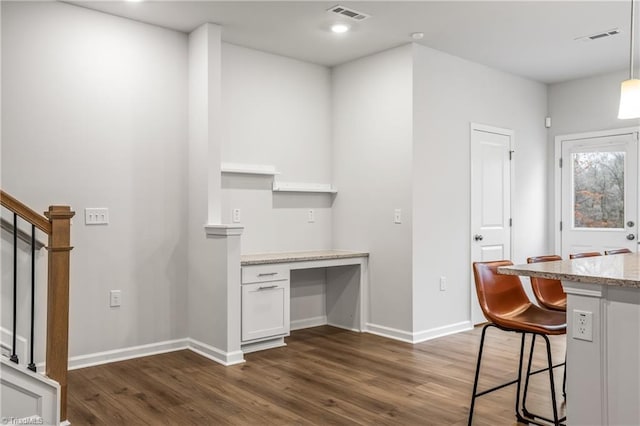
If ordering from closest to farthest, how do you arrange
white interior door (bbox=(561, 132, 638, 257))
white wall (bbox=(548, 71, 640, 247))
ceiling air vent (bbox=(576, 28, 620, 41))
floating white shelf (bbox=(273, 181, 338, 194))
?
ceiling air vent (bbox=(576, 28, 620, 41)) → floating white shelf (bbox=(273, 181, 338, 194)) → white interior door (bbox=(561, 132, 638, 257)) → white wall (bbox=(548, 71, 640, 247))

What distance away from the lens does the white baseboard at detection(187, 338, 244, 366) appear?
4.02m

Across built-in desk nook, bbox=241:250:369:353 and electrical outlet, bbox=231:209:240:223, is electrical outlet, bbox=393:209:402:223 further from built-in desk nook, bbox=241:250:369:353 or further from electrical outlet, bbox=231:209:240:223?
electrical outlet, bbox=231:209:240:223

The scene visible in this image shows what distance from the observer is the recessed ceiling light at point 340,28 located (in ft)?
14.1

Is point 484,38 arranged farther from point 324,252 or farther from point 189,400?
point 189,400

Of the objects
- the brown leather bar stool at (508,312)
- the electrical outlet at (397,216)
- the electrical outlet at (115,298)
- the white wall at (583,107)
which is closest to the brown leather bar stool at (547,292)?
the brown leather bar stool at (508,312)

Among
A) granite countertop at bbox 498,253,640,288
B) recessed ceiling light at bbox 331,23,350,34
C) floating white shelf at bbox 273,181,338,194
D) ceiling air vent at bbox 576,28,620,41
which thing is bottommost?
granite countertop at bbox 498,253,640,288

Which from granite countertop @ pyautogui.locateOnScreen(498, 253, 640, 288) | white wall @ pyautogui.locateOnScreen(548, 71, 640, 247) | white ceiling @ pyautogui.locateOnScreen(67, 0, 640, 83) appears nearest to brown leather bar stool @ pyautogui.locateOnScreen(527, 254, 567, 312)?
granite countertop @ pyautogui.locateOnScreen(498, 253, 640, 288)

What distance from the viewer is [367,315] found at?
513 centimetres

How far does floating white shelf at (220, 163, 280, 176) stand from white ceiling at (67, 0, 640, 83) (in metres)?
1.12

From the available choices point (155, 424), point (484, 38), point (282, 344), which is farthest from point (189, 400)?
point (484, 38)

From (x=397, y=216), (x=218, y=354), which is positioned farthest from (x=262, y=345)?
(x=397, y=216)

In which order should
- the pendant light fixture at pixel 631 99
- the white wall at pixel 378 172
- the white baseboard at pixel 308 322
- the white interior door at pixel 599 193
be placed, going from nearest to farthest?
the pendant light fixture at pixel 631 99 → the white wall at pixel 378 172 → the white baseboard at pixel 308 322 → the white interior door at pixel 599 193

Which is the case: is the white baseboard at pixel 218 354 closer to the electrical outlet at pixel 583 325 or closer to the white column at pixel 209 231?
the white column at pixel 209 231

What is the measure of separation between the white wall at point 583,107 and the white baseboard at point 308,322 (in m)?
3.02
